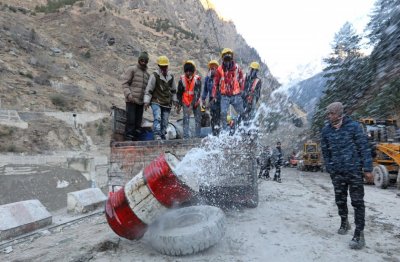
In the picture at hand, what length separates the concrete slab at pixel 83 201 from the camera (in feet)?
23.6

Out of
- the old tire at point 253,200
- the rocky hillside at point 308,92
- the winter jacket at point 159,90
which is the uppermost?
the rocky hillside at point 308,92

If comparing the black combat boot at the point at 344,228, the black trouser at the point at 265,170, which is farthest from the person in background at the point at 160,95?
the black trouser at the point at 265,170

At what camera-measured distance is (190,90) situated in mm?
6816

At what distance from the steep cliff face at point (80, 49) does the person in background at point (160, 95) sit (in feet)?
82.2

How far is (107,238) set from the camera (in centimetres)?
459

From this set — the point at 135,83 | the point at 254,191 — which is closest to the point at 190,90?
the point at 135,83

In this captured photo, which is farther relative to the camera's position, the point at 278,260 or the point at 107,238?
the point at 107,238

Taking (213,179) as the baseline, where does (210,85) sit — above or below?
above

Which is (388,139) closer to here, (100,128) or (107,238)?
(107,238)

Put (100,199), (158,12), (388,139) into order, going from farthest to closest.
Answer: (158,12), (388,139), (100,199)

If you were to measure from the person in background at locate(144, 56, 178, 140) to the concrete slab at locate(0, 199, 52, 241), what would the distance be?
7.31 feet

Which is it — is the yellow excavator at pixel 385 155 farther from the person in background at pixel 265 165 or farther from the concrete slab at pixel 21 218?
the concrete slab at pixel 21 218

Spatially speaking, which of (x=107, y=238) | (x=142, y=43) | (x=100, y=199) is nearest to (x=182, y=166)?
(x=107, y=238)

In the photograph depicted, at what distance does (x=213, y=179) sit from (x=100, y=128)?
90.7 feet
